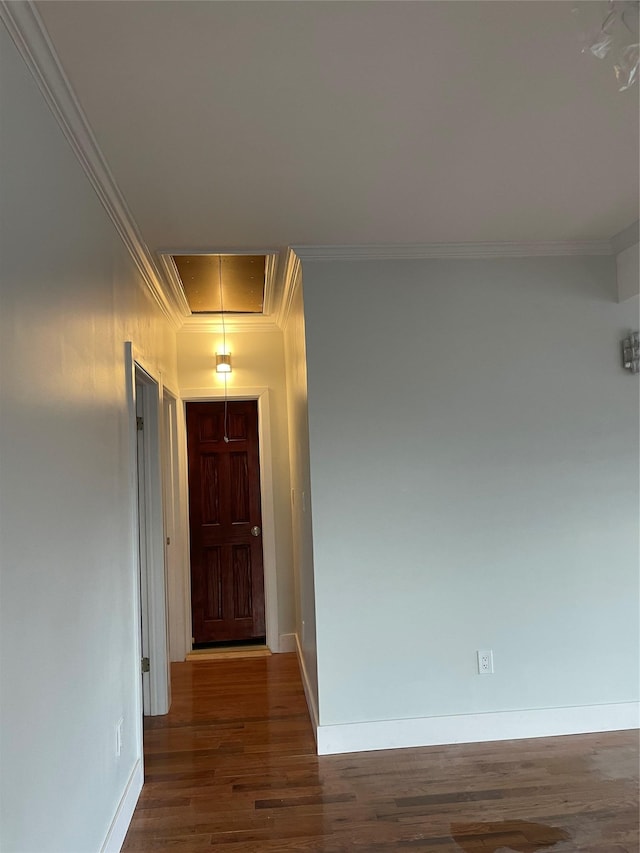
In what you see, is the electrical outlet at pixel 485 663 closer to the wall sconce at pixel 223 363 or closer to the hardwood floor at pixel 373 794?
the hardwood floor at pixel 373 794

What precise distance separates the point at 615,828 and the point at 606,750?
2.12 ft

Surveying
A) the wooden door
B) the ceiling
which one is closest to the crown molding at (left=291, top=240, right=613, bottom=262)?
the ceiling

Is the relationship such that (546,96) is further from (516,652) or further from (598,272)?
(516,652)

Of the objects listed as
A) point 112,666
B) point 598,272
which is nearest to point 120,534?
point 112,666

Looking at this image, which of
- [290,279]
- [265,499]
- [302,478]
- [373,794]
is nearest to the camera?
[373,794]

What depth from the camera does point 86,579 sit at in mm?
1942

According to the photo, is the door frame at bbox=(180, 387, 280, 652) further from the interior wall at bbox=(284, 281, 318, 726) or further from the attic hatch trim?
the attic hatch trim

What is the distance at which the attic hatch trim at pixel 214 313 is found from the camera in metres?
3.04

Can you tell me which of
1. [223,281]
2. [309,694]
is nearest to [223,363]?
[223,281]

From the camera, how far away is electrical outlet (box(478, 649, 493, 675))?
9.88 ft

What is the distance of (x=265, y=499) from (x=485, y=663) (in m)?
2.17

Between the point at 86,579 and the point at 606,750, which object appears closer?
the point at 86,579

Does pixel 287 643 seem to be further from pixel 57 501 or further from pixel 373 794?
pixel 57 501

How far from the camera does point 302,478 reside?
11.6 feet
